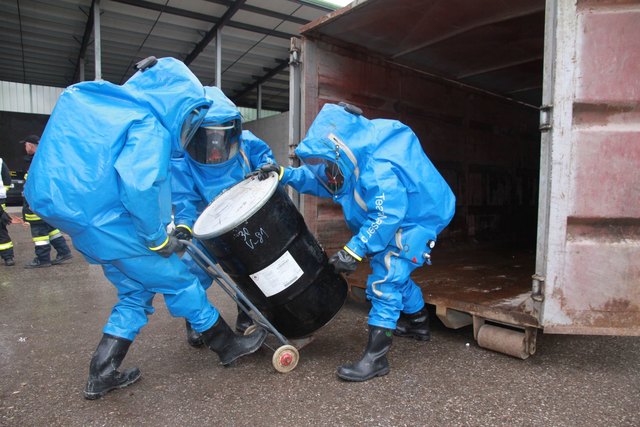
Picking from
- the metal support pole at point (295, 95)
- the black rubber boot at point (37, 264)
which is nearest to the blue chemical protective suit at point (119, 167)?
the metal support pole at point (295, 95)

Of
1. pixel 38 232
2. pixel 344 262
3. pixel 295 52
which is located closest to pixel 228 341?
pixel 344 262

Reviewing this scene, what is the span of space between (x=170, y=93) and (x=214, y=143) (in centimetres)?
55

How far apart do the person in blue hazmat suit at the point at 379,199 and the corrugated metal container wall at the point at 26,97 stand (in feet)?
60.5

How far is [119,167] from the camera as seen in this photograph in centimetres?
211

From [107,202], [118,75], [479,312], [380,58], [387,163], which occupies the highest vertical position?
[118,75]

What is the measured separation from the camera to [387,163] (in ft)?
8.44

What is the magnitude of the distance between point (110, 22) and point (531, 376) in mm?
11073

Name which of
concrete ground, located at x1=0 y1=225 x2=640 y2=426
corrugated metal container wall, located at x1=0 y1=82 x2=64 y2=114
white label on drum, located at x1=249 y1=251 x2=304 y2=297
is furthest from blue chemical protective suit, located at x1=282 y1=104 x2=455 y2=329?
corrugated metal container wall, located at x1=0 y1=82 x2=64 y2=114

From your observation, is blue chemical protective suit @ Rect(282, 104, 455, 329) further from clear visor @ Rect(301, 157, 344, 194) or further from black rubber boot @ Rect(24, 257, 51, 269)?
black rubber boot @ Rect(24, 257, 51, 269)

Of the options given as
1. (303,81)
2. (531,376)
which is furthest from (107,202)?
(531,376)

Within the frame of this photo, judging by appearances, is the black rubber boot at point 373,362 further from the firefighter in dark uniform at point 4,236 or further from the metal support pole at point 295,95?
the firefighter in dark uniform at point 4,236

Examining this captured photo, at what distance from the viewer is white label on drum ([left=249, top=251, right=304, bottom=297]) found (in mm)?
2602

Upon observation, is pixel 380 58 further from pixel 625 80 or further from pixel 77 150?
pixel 77 150

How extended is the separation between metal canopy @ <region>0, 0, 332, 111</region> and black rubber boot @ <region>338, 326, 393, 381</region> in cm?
879
